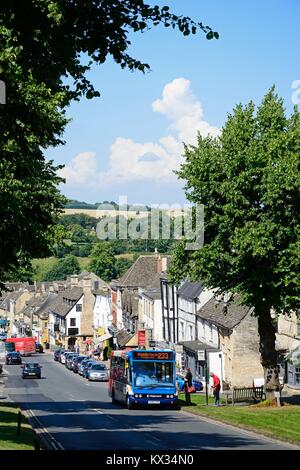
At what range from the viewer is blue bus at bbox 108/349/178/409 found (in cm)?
4134

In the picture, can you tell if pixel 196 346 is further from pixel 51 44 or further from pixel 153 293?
pixel 51 44

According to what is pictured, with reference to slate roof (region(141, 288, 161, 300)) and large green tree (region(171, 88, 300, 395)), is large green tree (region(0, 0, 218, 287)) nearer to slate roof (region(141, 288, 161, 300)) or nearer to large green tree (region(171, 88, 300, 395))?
large green tree (region(171, 88, 300, 395))

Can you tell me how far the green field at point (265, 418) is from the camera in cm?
2806

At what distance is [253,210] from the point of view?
128 feet

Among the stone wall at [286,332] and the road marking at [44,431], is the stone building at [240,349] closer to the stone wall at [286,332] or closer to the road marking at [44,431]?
the stone wall at [286,332]

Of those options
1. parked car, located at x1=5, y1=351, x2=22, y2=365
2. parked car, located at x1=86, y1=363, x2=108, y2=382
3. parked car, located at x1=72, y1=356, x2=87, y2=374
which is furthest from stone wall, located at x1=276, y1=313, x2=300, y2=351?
parked car, located at x1=5, y1=351, x2=22, y2=365

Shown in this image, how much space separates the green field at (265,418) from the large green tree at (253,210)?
124 inches

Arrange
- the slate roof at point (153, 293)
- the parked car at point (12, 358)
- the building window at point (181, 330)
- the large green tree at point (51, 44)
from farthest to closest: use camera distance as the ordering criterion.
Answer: the parked car at point (12, 358) → the slate roof at point (153, 293) → the building window at point (181, 330) → the large green tree at point (51, 44)

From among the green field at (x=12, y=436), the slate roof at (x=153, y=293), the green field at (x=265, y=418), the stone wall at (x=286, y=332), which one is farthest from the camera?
the slate roof at (x=153, y=293)

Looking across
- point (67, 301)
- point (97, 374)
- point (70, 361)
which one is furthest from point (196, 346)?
point (67, 301)

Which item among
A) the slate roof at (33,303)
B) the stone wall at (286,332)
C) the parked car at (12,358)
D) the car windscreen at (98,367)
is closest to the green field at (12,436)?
the stone wall at (286,332)
